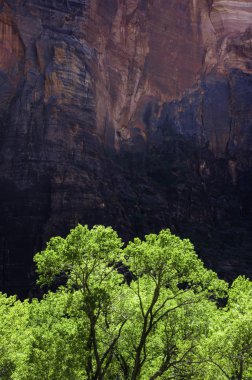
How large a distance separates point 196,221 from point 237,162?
14290 millimetres

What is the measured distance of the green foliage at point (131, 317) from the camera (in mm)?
19672

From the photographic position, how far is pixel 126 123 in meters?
76.2

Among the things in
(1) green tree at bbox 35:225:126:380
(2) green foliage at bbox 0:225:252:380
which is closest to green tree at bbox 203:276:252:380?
(2) green foliage at bbox 0:225:252:380

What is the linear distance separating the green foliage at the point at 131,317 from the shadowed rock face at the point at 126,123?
35565 millimetres

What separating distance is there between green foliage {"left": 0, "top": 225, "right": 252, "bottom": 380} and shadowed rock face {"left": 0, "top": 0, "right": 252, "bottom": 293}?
35565mm

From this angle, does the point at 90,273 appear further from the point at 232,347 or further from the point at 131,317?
the point at 232,347

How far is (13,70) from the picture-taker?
2660 inches

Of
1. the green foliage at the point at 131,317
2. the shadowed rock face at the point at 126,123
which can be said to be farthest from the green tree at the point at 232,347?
the shadowed rock face at the point at 126,123

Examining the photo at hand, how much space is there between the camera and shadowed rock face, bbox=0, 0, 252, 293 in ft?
204

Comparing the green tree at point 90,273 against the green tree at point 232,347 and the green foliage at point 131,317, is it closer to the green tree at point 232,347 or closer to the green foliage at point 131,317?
the green foliage at point 131,317

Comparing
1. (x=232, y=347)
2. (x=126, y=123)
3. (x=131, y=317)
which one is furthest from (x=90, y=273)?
(x=126, y=123)

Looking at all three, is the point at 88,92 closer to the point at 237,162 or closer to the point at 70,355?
the point at 237,162

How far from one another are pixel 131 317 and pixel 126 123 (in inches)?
2241

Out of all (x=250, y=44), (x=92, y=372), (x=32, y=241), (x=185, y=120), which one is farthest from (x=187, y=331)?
(x=250, y=44)
